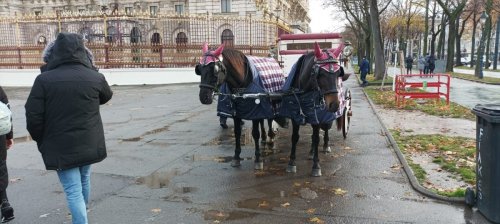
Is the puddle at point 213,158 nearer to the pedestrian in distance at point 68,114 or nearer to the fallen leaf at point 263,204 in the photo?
the fallen leaf at point 263,204

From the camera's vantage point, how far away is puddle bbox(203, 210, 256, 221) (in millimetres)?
4950

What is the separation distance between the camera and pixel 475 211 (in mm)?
4965

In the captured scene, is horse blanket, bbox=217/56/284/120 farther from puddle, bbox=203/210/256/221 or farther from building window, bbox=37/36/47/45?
Answer: building window, bbox=37/36/47/45

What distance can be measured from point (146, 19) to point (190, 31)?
273 cm

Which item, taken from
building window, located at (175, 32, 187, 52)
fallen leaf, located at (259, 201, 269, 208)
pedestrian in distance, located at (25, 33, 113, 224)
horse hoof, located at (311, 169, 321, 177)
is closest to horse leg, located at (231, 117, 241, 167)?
horse hoof, located at (311, 169, 321, 177)

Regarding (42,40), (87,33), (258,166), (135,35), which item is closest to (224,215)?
(258,166)

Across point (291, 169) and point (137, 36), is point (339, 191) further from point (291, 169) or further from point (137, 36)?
point (137, 36)

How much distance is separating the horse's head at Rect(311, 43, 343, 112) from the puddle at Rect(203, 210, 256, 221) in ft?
5.87

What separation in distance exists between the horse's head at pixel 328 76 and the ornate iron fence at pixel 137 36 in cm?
1901

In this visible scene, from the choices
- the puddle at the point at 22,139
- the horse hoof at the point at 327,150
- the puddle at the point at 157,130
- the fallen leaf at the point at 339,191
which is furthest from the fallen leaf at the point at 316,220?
the puddle at the point at 22,139

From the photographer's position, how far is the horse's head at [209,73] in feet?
19.8

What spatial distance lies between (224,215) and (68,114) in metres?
2.18

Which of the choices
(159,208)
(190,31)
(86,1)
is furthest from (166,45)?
(86,1)

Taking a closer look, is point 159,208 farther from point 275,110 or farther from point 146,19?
point 146,19
